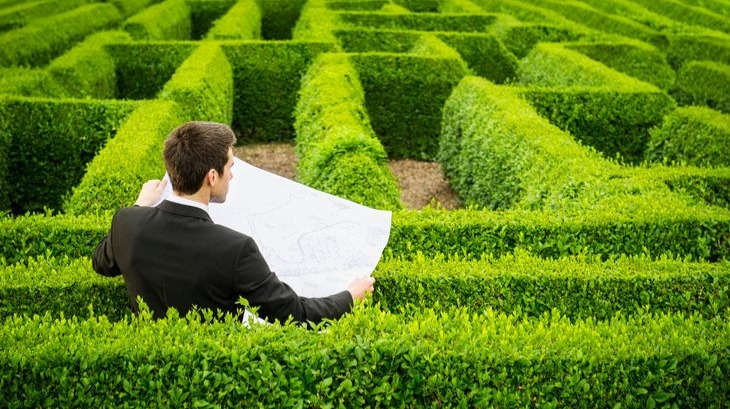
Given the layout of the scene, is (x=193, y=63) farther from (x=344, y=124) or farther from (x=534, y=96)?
(x=534, y=96)

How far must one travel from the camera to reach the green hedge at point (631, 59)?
17969mm

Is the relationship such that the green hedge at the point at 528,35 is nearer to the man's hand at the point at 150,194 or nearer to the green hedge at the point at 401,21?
the green hedge at the point at 401,21

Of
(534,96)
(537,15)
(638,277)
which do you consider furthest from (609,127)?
(537,15)

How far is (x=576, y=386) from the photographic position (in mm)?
4309

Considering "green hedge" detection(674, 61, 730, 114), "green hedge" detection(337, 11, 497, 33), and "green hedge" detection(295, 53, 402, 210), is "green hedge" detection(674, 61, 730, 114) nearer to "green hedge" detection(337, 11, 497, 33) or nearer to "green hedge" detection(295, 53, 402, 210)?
"green hedge" detection(337, 11, 497, 33)

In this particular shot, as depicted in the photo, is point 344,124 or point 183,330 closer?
point 183,330

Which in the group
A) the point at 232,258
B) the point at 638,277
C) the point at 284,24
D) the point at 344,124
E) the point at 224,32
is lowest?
the point at 284,24

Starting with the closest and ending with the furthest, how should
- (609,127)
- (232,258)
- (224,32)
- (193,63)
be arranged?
(232,258), (609,127), (193,63), (224,32)

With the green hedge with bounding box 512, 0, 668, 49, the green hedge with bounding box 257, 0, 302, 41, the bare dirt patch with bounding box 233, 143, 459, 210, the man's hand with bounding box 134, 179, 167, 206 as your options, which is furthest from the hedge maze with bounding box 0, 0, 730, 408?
the green hedge with bounding box 257, 0, 302, 41

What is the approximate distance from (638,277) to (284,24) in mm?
24235

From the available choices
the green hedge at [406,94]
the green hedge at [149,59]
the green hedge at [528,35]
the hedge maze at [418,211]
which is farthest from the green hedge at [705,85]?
the green hedge at [149,59]

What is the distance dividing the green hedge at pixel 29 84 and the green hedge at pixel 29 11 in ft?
26.7

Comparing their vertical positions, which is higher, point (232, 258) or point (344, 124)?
point (232, 258)

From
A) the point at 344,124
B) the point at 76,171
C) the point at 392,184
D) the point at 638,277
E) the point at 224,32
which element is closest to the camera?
the point at 638,277
